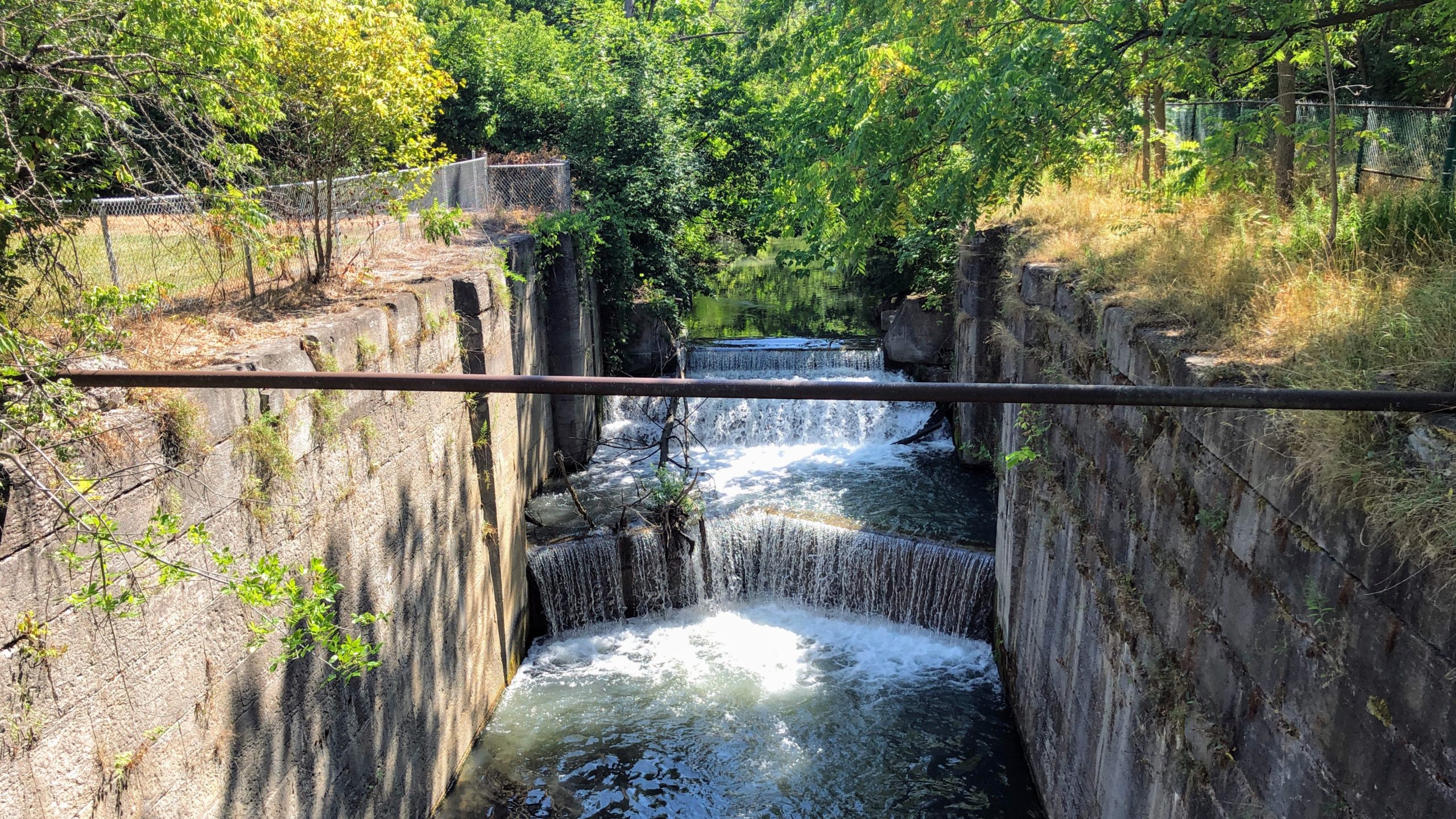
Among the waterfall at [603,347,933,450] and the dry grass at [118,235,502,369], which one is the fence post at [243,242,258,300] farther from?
the waterfall at [603,347,933,450]

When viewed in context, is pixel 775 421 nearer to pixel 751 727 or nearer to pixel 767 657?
pixel 767 657

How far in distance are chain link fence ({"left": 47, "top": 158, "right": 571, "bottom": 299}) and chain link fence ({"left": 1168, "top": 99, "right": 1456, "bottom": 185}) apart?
697 centimetres

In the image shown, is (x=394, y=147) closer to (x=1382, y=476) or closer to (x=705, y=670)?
(x=705, y=670)

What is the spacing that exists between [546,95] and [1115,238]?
15.8 meters

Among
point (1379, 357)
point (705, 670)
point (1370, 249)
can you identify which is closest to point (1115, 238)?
point (1370, 249)

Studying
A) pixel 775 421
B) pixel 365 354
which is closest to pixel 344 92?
pixel 365 354

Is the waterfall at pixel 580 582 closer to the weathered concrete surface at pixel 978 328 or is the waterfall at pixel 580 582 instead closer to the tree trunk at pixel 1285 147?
the weathered concrete surface at pixel 978 328


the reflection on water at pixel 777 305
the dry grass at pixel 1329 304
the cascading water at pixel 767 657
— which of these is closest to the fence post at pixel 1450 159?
the dry grass at pixel 1329 304

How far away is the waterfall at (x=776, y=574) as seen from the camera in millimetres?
11031

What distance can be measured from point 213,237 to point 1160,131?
9.23 metres

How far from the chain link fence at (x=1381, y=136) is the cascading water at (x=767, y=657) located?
5.34 metres

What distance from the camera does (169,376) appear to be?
3.39 m

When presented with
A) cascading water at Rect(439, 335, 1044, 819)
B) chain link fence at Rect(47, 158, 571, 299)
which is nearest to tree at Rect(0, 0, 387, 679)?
chain link fence at Rect(47, 158, 571, 299)

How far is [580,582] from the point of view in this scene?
11398 mm
